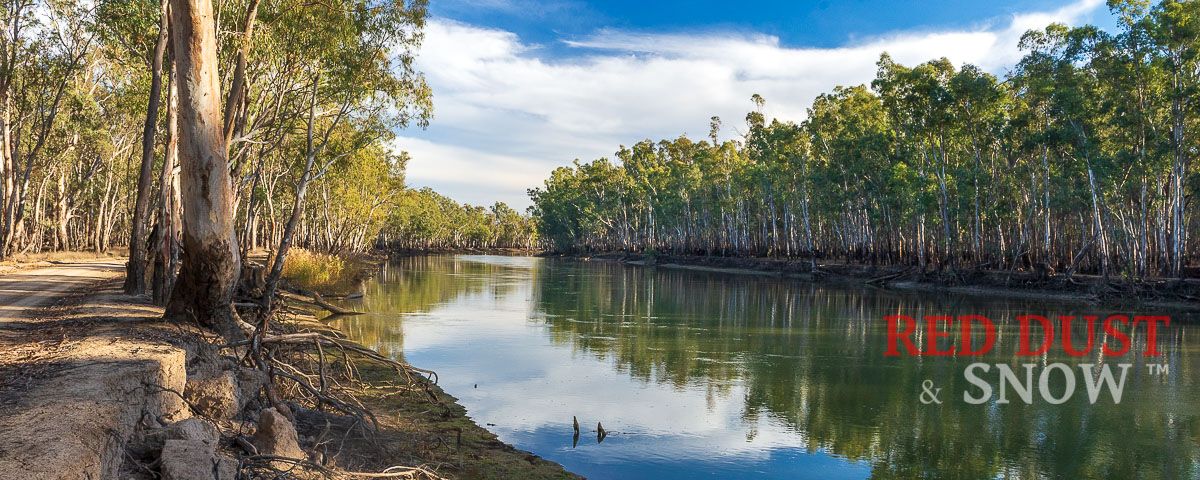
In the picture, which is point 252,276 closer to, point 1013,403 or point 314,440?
point 314,440

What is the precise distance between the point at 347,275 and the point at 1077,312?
98.1 feet

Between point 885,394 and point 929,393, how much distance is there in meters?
0.85

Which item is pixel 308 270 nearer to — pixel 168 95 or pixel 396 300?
pixel 396 300

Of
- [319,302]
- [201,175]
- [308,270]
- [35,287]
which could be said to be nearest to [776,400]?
[201,175]

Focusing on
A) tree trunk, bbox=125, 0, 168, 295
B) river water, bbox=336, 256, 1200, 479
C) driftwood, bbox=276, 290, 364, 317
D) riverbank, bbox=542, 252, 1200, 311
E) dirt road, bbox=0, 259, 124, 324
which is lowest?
river water, bbox=336, 256, 1200, 479

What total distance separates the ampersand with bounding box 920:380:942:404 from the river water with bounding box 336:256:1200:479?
12 centimetres

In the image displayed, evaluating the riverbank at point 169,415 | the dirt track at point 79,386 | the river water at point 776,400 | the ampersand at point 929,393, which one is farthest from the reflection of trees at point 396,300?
the ampersand at point 929,393

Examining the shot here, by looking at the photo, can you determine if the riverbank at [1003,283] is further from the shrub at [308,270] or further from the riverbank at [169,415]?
the riverbank at [169,415]

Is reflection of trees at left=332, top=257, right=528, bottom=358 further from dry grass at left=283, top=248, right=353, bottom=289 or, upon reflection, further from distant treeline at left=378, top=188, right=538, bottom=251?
distant treeline at left=378, top=188, right=538, bottom=251

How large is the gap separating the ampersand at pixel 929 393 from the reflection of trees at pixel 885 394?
6.0 inches

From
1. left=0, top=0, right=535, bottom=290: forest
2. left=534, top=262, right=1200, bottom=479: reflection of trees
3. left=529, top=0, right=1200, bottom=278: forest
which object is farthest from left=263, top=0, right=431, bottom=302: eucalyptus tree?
left=529, top=0, right=1200, bottom=278: forest

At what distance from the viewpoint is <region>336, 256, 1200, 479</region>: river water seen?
34.0 feet

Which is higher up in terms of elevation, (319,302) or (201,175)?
(201,175)

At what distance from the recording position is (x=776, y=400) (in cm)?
1402
